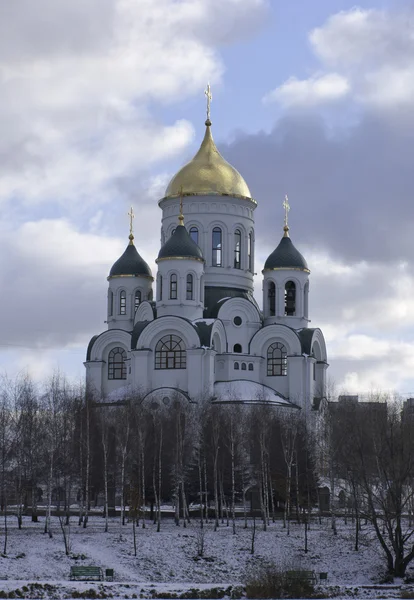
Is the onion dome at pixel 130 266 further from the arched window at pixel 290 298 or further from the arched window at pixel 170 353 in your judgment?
the arched window at pixel 290 298

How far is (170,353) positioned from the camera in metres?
63.6

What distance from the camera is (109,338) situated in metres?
67.7

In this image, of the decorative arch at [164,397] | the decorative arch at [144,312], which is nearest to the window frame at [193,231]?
the decorative arch at [144,312]

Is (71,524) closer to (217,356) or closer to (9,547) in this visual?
(9,547)

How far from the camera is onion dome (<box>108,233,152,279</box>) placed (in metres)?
70.0

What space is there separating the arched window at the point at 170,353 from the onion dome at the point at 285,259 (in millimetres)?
7271

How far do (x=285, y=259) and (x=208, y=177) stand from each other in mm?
6137

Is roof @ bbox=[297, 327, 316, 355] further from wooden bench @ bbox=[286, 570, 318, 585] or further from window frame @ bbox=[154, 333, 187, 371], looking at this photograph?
wooden bench @ bbox=[286, 570, 318, 585]

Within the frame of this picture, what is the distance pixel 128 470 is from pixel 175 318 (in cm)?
1286

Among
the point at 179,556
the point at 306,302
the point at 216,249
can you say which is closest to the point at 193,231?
the point at 216,249

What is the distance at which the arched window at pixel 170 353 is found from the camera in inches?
2499

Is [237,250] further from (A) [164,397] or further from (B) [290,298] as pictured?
(A) [164,397]

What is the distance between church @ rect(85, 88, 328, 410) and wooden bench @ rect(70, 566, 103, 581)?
22.4 meters

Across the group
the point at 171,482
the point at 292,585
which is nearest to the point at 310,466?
the point at 171,482
